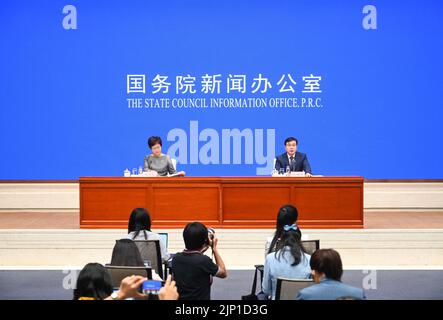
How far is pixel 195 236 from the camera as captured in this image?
15.5ft

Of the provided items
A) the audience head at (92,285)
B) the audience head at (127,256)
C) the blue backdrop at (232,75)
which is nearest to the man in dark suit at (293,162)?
the blue backdrop at (232,75)

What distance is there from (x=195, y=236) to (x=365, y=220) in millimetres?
5777

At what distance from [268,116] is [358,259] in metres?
3.25

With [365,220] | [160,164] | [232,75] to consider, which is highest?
[232,75]

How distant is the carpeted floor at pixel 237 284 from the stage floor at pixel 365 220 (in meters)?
1.25

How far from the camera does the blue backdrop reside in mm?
11297

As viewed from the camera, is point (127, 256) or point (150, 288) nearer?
point (150, 288)

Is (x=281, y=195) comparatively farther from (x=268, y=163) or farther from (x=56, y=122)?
A: (x=56, y=122)

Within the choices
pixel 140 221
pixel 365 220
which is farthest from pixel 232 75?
pixel 140 221

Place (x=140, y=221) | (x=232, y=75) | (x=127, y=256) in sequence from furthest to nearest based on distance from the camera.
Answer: (x=232, y=75) < (x=140, y=221) < (x=127, y=256)

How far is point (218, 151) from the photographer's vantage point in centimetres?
1127

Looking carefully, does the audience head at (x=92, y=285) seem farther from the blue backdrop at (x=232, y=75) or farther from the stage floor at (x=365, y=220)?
the blue backdrop at (x=232, y=75)

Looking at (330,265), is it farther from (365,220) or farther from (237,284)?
(365,220)
